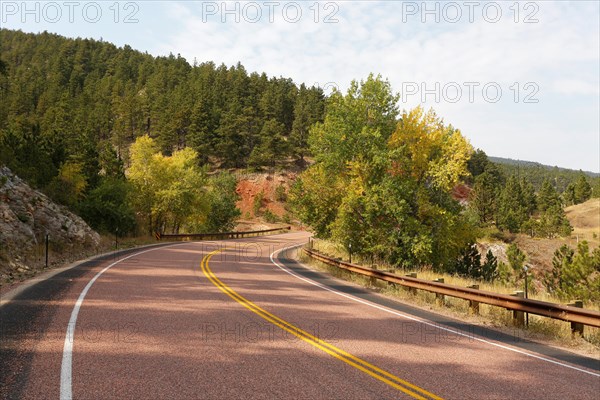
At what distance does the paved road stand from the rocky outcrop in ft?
19.7

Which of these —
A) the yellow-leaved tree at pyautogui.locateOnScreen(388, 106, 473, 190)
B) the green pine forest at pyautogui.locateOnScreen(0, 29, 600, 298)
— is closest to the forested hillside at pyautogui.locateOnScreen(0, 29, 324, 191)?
the green pine forest at pyautogui.locateOnScreen(0, 29, 600, 298)

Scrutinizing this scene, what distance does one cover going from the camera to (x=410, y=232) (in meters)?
22.2

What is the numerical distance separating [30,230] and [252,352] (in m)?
16.6

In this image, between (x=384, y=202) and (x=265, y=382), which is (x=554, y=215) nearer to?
(x=384, y=202)

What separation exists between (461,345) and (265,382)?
410 cm

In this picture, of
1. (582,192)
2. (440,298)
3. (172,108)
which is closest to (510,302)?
(440,298)

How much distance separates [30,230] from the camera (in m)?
18.3

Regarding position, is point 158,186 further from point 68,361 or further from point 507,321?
point 68,361

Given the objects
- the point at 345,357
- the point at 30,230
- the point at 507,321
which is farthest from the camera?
the point at 30,230

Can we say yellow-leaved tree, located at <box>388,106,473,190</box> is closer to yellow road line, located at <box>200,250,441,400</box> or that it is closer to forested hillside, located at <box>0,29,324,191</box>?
yellow road line, located at <box>200,250,441,400</box>

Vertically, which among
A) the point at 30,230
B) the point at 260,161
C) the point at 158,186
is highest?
the point at 260,161

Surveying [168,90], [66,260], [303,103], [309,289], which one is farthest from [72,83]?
[309,289]

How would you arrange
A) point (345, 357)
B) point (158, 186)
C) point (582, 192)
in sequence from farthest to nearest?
1. point (582, 192)
2. point (158, 186)
3. point (345, 357)

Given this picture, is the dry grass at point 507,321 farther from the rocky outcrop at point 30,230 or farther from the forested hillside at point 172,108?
the forested hillside at point 172,108
